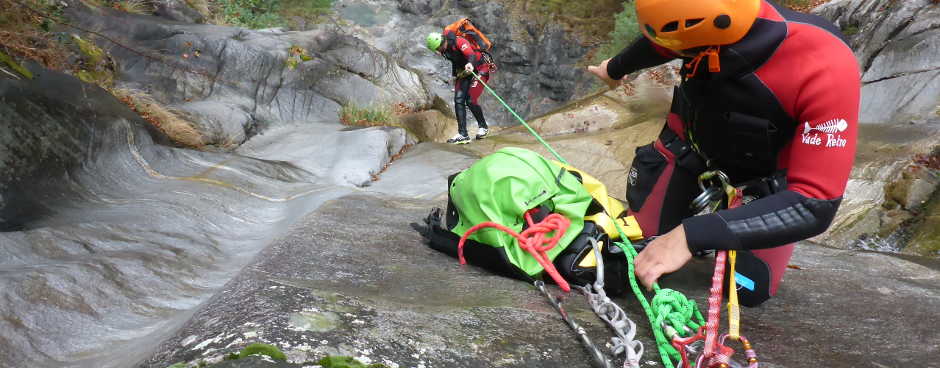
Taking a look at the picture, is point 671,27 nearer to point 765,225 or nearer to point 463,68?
point 765,225

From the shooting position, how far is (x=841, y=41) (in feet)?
6.54

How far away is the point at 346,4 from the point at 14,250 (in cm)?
3219

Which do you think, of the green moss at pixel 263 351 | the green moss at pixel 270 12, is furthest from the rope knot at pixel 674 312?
the green moss at pixel 270 12

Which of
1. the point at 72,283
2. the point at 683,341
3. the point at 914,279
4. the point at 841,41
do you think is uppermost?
the point at 841,41

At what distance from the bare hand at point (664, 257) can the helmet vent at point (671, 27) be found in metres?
0.72

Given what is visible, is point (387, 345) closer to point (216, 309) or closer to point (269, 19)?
point (216, 309)

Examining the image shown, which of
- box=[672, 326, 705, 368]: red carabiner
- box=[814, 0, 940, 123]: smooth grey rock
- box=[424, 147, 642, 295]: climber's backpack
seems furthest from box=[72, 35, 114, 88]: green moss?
box=[814, 0, 940, 123]: smooth grey rock

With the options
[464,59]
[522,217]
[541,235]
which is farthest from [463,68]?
[541,235]

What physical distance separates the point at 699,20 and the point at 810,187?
671mm

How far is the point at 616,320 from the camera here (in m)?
1.68

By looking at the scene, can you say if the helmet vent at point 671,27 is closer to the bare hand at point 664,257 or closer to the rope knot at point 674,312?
the bare hand at point 664,257

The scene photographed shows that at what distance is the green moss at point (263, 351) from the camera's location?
1.10 m

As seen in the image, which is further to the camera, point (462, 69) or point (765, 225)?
point (462, 69)

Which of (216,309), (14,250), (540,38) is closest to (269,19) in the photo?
(540,38)
